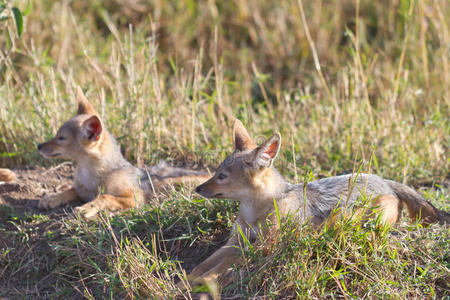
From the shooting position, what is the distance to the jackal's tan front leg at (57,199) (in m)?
5.32

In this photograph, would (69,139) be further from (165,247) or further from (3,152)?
(165,247)

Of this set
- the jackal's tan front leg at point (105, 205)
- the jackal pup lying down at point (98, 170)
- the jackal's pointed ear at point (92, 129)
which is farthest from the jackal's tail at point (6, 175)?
the jackal's tan front leg at point (105, 205)

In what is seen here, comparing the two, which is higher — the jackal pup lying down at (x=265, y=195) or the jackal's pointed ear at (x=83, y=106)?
the jackal's pointed ear at (x=83, y=106)

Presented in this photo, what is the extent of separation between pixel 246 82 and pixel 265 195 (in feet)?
16.7

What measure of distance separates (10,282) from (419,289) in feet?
9.95

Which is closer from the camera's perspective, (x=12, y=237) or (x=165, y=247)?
(x=165, y=247)

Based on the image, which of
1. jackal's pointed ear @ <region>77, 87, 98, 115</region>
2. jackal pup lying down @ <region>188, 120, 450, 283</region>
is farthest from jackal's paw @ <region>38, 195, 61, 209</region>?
jackal pup lying down @ <region>188, 120, 450, 283</region>

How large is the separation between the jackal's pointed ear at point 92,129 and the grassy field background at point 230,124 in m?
0.64

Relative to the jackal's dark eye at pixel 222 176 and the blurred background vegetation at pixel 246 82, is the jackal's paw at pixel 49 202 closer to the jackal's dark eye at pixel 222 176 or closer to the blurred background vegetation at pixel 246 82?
the blurred background vegetation at pixel 246 82

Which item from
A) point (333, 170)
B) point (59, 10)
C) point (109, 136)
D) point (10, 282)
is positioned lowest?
point (333, 170)

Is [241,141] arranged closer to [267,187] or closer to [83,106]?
[267,187]

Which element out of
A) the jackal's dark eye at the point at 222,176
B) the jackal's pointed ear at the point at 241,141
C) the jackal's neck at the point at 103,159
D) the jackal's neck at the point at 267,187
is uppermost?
the jackal's pointed ear at the point at 241,141

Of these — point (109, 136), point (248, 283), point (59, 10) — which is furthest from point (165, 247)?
point (59, 10)

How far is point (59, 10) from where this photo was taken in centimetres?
947
